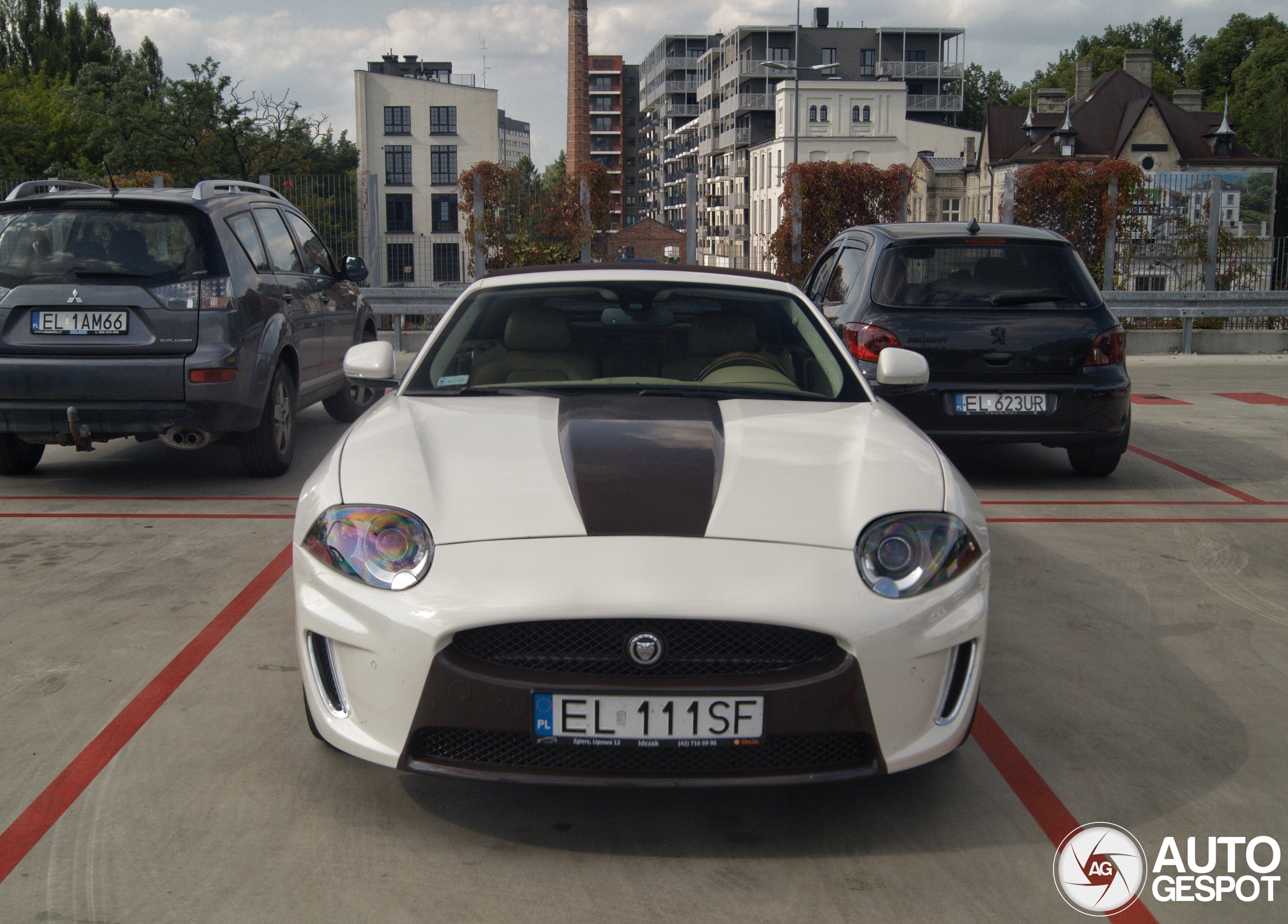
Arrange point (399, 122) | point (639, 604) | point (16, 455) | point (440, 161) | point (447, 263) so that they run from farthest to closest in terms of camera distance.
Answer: point (440, 161) → point (399, 122) → point (447, 263) → point (16, 455) → point (639, 604)

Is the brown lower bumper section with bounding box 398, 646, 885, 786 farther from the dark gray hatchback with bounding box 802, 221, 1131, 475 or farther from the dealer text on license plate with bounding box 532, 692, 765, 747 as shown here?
the dark gray hatchback with bounding box 802, 221, 1131, 475

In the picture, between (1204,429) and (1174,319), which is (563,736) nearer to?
(1204,429)

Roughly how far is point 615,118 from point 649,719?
497 feet

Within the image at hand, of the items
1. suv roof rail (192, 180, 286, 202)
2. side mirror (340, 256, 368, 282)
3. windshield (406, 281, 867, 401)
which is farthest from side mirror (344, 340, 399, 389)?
side mirror (340, 256, 368, 282)

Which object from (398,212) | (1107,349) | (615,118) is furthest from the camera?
(615,118)

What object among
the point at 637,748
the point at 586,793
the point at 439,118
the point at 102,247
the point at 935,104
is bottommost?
the point at 586,793

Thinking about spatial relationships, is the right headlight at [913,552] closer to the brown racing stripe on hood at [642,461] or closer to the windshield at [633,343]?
the brown racing stripe on hood at [642,461]

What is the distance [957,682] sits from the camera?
3.09 m

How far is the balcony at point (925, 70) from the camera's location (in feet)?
342

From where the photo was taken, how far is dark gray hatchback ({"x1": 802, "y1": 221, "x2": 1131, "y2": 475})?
7609mm

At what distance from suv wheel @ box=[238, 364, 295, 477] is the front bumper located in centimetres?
501

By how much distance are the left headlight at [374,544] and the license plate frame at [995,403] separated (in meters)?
5.17

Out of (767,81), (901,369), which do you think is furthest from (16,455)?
(767,81)

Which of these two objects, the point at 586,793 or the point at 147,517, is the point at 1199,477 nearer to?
the point at 586,793
